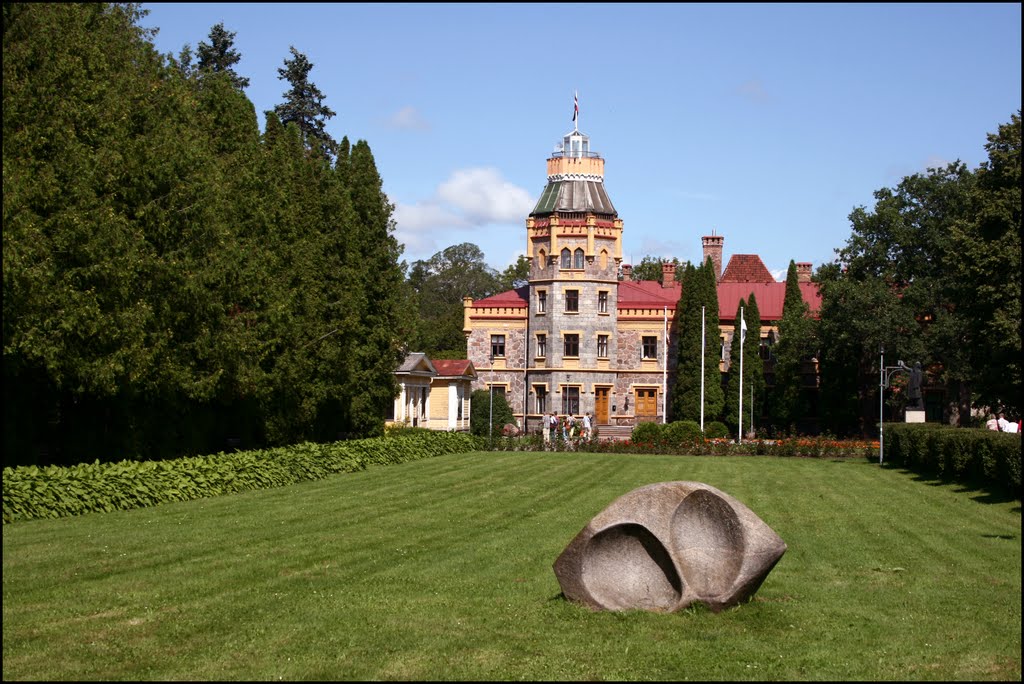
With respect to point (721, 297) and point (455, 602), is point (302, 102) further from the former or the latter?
point (455, 602)

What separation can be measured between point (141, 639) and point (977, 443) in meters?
20.3

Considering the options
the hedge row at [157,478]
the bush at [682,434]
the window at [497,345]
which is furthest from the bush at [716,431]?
the hedge row at [157,478]

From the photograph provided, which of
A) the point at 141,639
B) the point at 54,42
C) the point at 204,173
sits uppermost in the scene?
the point at 54,42

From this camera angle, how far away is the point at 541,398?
2717 inches

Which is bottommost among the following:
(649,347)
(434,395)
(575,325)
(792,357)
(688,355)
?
(434,395)

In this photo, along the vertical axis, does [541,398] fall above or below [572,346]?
below

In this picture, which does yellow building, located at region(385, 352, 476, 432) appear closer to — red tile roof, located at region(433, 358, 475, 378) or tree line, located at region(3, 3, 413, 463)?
red tile roof, located at region(433, 358, 475, 378)

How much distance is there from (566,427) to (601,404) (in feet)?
37.7

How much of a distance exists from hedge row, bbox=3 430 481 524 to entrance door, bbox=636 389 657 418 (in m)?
36.0

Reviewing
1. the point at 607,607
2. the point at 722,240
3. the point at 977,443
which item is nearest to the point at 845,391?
the point at 722,240

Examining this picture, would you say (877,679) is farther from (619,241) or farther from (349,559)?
(619,241)

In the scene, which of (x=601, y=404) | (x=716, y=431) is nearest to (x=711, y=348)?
(x=716, y=431)

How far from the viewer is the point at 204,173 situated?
89.6ft

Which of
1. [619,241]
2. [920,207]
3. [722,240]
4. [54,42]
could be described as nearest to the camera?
[54,42]
